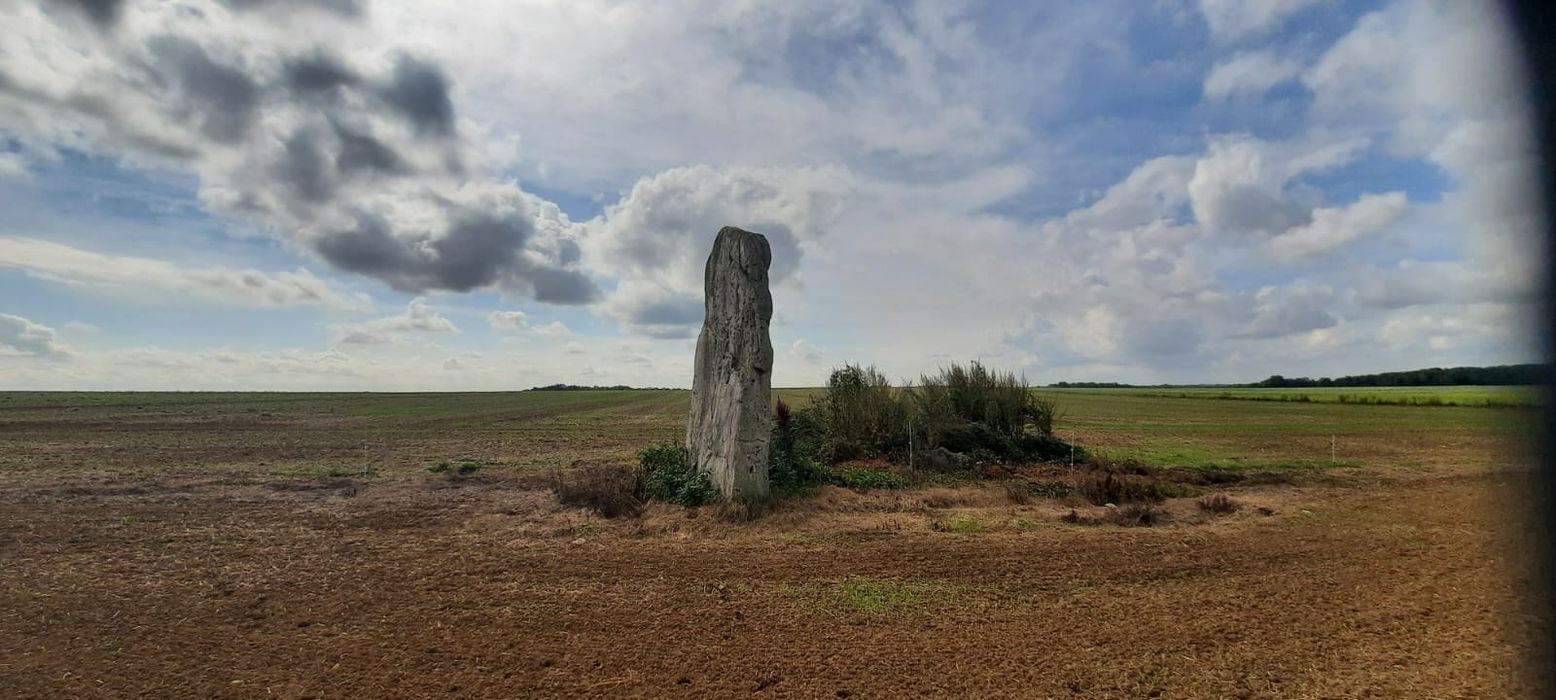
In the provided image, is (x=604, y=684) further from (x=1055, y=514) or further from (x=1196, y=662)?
(x=1055, y=514)

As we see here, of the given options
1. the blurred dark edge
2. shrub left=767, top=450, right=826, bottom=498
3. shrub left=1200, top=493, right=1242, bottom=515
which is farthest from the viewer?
shrub left=767, top=450, right=826, bottom=498

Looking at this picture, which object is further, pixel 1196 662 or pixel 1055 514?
pixel 1055 514

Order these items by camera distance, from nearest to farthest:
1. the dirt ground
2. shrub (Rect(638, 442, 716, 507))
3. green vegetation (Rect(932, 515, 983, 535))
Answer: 1. the dirt ground
2. green vegetation (Rect(932, 515, 983, 535))
3. shrub (Rect(638, 442, 716, 507))

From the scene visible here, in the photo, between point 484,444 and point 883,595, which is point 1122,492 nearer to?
point 883,595

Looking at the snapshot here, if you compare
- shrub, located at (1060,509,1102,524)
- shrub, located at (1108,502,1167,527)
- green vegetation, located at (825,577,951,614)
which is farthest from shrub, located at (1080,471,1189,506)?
green vegetation, located at (825,577,951,614)

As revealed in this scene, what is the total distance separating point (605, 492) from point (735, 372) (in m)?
2.81

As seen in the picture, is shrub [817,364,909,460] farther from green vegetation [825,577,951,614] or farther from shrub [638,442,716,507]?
green vegetation [825,577,951,614]


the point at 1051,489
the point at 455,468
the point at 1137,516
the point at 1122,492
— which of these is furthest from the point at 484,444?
the point at 1137,516

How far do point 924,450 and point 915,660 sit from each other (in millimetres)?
12245

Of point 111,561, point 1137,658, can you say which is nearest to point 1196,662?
point 1137,658

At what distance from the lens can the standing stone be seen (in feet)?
38.0

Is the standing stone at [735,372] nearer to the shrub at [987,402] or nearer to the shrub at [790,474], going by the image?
the shrub at [790,474]

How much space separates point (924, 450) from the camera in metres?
17.3

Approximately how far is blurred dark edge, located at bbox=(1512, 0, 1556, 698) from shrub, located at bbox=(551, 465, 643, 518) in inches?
Answer: 396
